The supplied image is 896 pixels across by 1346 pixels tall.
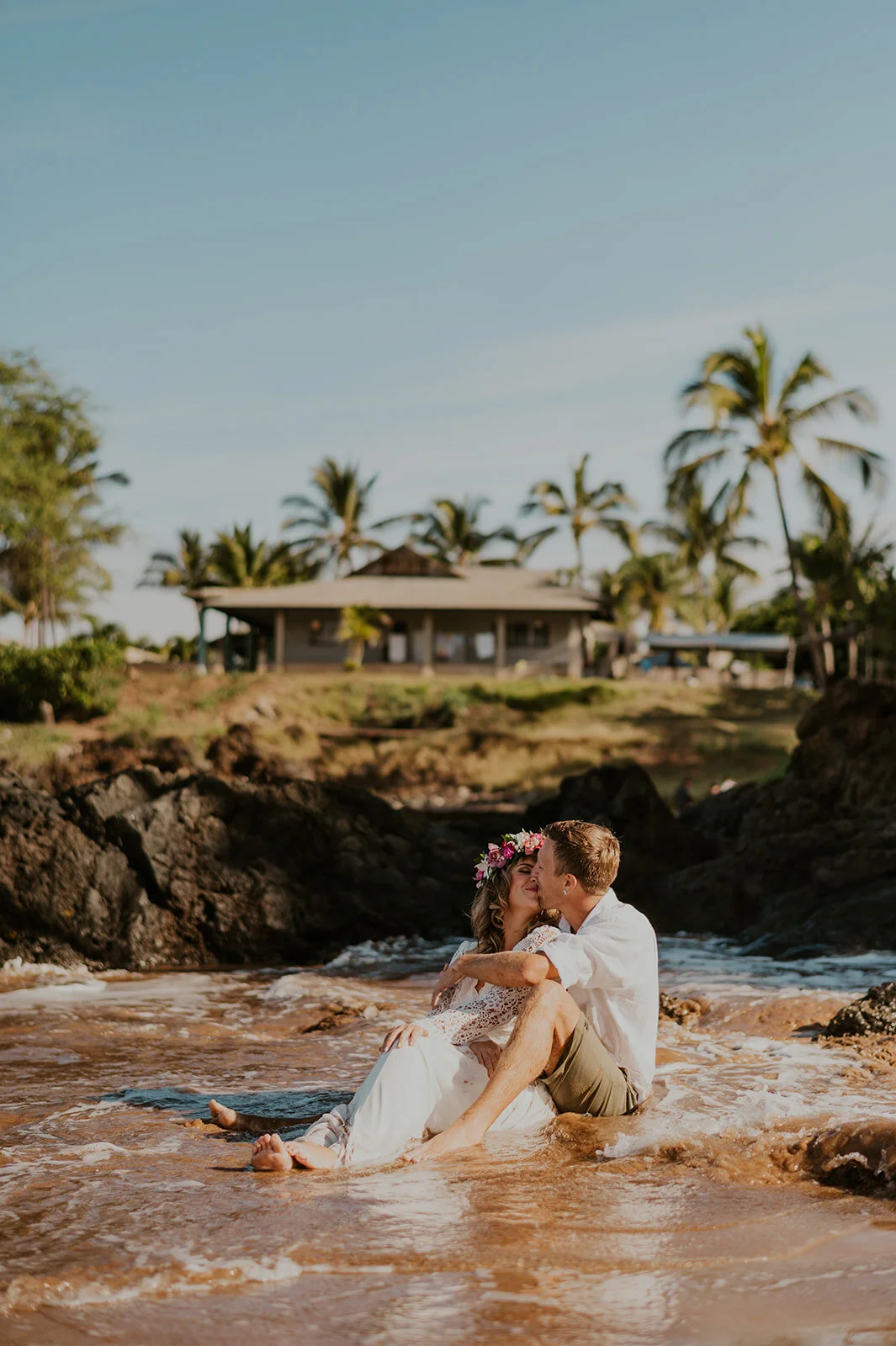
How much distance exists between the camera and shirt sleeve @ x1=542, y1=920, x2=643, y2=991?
4.26m

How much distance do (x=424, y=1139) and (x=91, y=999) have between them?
5.17 meters

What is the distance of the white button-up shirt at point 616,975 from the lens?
4.28 m

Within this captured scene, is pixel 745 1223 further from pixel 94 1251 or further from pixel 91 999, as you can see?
pixel 91 999

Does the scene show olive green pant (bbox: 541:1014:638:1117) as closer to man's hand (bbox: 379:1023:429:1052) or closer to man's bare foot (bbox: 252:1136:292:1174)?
man's hand (bbox: 379:1023:429:1052)

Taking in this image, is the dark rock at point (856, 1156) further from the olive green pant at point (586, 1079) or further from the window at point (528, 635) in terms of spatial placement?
the window at point (528, 635)

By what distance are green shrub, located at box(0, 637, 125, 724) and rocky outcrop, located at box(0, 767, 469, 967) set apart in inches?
Answer: 910

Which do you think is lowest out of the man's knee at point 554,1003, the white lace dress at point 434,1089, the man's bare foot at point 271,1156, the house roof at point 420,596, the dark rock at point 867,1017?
the dark rock at point 867,1017

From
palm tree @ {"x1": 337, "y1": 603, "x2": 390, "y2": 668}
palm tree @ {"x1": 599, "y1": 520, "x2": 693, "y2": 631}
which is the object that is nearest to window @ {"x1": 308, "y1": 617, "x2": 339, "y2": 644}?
palm tree @ {"x1": 337, "y1": 603, "x2": 390, "y2": 668}

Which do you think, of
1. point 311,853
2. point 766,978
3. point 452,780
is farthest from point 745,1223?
point 452,780

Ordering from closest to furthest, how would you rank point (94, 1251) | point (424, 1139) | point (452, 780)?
point (94, 1251) → point (424, 1139) → point (452, 780)

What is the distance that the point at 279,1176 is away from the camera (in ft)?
13.2

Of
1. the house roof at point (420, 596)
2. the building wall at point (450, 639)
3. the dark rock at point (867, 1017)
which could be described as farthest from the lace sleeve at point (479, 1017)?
the building wall at point (450, 639)

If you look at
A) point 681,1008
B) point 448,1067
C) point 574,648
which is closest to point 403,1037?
point 448,1067

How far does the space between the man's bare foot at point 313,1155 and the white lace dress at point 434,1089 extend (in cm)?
3
